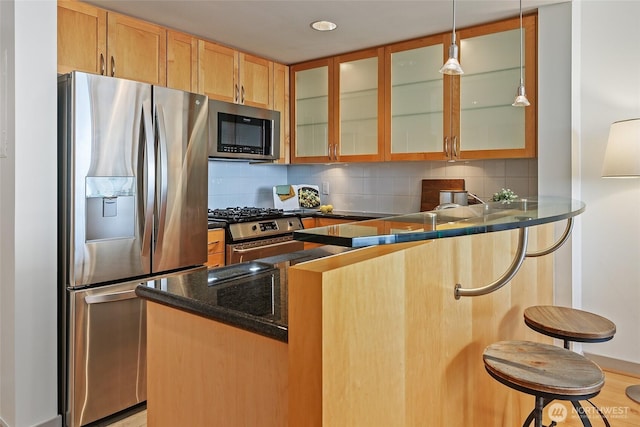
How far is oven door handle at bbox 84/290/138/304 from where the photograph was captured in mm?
2189

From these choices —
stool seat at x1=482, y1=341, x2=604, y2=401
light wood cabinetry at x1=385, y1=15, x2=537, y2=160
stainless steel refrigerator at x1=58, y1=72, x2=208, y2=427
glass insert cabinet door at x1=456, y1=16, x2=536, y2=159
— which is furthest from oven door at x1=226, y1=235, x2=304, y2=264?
stool seat at x1=482, y1=341, x2=604, y2=401

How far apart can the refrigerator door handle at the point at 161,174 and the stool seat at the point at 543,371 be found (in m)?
1.88

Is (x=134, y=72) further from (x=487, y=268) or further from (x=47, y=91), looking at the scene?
(x=487, y=268)

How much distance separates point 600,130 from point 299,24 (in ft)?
6.98

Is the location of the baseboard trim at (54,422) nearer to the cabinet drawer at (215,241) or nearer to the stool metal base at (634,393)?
the cabinet drawer at (215,241)

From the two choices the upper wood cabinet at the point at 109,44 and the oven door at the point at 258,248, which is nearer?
the upper wood cabinet at the point at 109,44

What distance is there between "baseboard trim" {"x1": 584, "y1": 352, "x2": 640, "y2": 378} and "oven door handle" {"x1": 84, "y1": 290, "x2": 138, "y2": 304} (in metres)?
2.93

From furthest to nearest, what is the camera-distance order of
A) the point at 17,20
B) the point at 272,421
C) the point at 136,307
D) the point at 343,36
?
the point at 343,36
the point at 136,307
the point at 17,20
the point at 272,421

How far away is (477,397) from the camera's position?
1441 mm

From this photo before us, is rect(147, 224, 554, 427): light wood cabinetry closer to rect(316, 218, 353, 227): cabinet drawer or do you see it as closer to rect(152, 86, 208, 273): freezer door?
rect(152, 86, 208, 273): freezer door

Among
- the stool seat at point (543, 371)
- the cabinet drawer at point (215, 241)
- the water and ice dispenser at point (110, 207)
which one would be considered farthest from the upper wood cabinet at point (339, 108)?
the stool seat at point (543, 371)

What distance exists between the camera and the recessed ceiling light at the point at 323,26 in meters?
2.98

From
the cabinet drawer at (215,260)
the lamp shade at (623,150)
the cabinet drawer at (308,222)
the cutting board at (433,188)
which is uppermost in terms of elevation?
the lamp shade at (623,150)

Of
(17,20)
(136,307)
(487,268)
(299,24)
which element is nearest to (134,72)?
(17,20)
